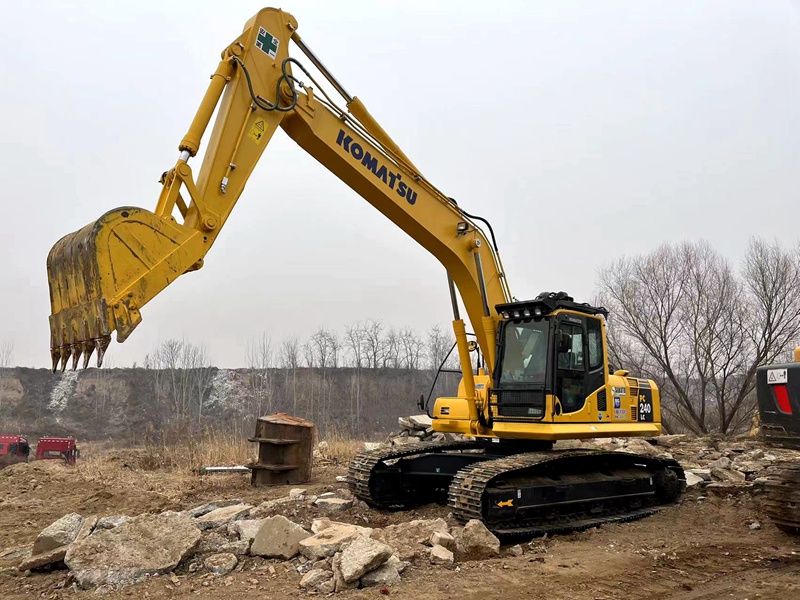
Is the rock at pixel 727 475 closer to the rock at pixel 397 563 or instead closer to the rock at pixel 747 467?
the rock at pixel 747 467

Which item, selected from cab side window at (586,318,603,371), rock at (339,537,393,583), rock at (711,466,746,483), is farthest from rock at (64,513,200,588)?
rock at (711,466,746,483)

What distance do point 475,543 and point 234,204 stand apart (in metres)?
4.04

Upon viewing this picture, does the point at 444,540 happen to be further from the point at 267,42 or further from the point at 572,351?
the point at 267,42

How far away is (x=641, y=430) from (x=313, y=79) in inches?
248

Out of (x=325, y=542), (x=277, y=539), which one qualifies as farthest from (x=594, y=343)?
(x=277, y=539)

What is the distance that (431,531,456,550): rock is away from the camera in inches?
234

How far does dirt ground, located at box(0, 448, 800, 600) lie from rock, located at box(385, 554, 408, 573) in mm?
74

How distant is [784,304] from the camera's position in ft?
66.1

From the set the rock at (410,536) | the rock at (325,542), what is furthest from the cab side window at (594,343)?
the rock at (325,542)

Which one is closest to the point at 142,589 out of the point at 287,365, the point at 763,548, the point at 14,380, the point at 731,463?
the point at 763,548

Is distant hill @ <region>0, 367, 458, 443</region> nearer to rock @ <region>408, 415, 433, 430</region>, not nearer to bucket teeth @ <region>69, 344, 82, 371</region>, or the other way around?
rock @ <region>408, 415, 433, 430</region>

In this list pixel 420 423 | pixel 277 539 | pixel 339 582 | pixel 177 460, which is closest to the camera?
pixel 339 582

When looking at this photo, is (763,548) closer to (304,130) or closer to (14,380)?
(304,130)

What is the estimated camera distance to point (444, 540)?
5.96m
